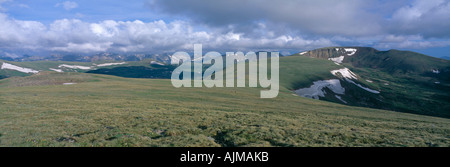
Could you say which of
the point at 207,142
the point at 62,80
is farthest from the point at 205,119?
the point at 62,80

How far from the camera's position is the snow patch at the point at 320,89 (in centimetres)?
8881

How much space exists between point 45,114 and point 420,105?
438 ft

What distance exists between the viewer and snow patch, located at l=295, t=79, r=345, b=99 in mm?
88812

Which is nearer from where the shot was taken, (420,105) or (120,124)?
(120,124)

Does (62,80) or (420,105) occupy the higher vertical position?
(62,80)

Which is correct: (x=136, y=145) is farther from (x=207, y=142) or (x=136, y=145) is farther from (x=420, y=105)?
(x=420, y=105)

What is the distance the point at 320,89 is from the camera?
9694 cm

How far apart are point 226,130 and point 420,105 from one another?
121 meters

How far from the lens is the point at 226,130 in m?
20.4
